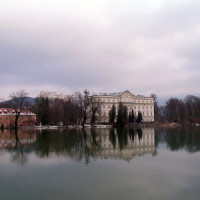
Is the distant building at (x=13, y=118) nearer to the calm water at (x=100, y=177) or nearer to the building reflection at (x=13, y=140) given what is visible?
the building reflection at (x=13, y=140)

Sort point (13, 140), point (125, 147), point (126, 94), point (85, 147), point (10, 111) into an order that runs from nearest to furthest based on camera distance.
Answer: point (125, 147) → point (85, 147) → point (13, 140) → point (10, 111) → point (126, 94)

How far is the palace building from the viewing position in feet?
307

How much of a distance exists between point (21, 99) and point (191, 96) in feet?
196

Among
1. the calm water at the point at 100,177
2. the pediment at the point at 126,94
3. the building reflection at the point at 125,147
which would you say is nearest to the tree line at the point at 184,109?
the pediment at the point at 126,94

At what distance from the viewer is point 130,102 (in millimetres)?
97000

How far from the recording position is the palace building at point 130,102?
93.4 m

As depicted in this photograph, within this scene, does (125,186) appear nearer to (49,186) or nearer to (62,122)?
(49,186)

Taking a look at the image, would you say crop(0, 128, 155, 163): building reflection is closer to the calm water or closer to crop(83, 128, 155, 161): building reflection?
crop(83, 128, 155, 161): building reflection

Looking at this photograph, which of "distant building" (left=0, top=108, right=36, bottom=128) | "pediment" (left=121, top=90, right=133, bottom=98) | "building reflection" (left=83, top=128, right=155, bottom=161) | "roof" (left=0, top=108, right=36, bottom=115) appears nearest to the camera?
"building reflection" (left=83, top=128, right=155, bottom=161)

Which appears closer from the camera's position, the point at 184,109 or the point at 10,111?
the point at 10,111

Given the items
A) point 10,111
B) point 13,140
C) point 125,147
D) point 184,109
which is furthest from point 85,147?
point 184,109

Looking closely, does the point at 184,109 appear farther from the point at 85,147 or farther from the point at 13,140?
the point at 85,147

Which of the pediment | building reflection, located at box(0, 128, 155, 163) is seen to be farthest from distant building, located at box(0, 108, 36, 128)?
the pediment

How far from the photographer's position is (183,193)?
364 inches
